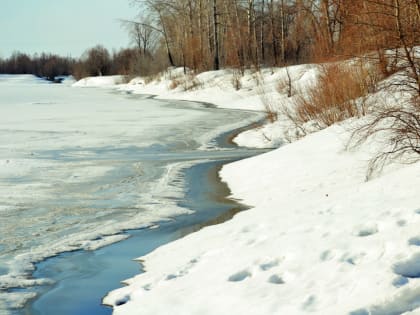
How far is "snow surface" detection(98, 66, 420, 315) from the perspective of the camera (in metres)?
3.93

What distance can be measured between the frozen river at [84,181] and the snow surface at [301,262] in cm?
121

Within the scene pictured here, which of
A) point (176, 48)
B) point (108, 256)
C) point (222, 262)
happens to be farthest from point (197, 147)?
point (176, 48)

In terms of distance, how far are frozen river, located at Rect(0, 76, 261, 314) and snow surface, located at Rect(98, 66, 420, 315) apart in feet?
3.97

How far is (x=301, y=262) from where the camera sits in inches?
180

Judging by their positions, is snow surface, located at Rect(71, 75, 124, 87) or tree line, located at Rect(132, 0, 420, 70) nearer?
tree line, located at Rect(132, 0, 420, 70)

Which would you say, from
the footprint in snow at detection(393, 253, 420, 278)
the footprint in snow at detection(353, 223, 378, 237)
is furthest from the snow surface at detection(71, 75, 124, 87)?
the footprint in snow at detection(393, 253, 420, 278)

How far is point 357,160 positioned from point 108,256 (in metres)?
4.20

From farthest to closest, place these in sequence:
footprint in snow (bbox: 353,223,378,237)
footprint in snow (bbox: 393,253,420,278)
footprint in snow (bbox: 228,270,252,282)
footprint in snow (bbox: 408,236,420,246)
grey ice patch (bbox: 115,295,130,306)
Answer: grey ice patch (bbox: 115,295,130,306) → footprint in snow (bbox: 353,223,378,237) → footprint in snow (bbox: 228,270,252,282) → footprint in snow (bbox: 408,236,420,246) → footprint in snow (bbox: 393,253,420,278)

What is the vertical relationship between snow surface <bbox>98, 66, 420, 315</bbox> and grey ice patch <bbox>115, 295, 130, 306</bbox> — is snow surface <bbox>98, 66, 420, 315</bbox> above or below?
above

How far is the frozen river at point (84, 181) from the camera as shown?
22.1 ft

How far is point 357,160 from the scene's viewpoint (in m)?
9.00

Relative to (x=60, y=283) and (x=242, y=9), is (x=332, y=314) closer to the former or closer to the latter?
(x=60, y=283)

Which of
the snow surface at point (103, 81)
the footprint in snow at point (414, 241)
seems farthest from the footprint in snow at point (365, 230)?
the snow surface at point (103, 81)

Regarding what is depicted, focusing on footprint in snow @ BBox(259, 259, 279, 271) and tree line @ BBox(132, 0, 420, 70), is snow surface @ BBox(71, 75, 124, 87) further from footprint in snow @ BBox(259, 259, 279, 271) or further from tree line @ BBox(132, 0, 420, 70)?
footprint in snow @ BBox(259, 259, 279, 271)
